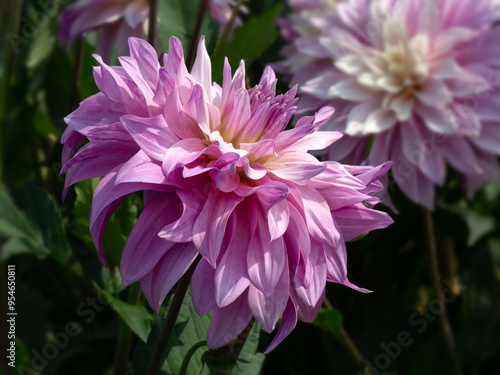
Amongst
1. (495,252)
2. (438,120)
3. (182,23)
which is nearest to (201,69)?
(182,23)

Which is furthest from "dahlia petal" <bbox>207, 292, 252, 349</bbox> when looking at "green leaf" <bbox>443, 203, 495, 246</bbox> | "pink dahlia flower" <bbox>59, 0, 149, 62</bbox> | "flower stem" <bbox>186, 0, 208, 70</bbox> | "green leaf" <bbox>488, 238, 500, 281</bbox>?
"green leaf" <bbox>488, 238, 500, 281</bbox>

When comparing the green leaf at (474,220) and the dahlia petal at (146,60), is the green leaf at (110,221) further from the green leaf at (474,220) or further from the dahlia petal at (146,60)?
the green leaf at (474,220)

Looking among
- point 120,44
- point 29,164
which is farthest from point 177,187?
point 29,164

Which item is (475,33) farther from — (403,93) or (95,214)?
(95,214)

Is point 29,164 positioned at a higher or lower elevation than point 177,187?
lower

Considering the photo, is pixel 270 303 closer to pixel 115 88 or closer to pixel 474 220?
pixel 115 88
